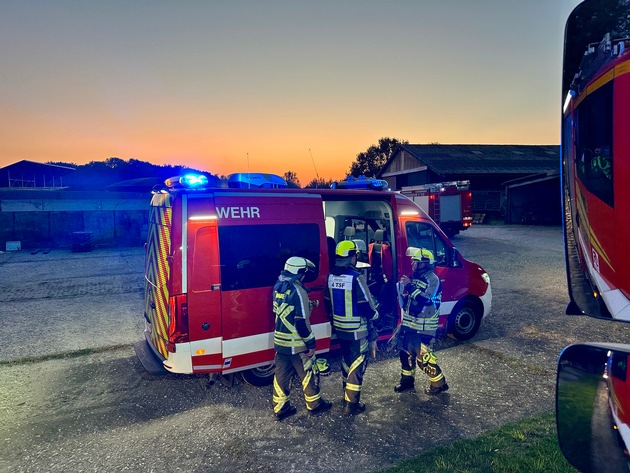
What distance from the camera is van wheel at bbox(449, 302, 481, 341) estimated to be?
662 cm

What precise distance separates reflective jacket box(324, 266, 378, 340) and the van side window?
1.62 m

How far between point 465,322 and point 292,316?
374 centimetres

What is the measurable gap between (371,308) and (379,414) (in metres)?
1.20

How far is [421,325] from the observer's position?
16.3 ft

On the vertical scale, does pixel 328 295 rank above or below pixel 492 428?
above

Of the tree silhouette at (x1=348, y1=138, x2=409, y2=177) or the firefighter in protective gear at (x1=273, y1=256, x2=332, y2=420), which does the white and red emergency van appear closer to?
the firefighter in protective gear at (x1=273, y1=256, x2=332, y2=420)

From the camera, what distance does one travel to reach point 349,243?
15.5ft

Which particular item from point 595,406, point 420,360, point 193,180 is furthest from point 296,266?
point 595,406

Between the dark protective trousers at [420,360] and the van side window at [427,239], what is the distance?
154 cm

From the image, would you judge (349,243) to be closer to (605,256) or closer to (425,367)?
(425,367)

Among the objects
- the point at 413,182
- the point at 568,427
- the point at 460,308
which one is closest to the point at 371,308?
the point at 460,308

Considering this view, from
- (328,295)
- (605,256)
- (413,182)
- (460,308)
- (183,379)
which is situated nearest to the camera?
(605,256)

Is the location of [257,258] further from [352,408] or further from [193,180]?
[352,408]

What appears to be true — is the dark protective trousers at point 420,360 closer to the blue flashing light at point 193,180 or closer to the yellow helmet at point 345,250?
the yellow helmet at point 345,250
